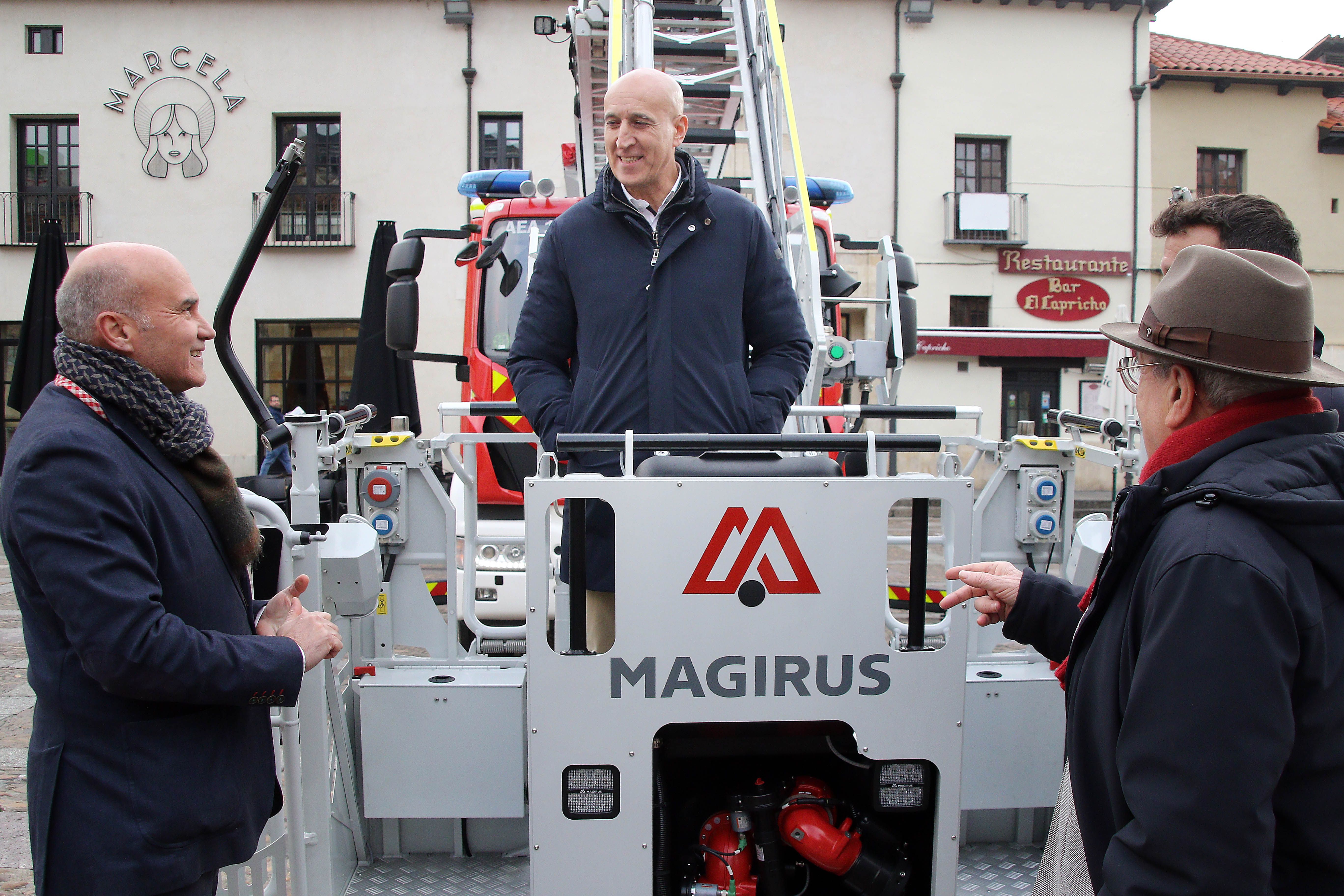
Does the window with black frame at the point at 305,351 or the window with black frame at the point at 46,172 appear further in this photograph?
the window with black frame at the point at 46,172

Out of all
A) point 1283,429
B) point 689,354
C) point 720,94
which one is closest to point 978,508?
point 689,354

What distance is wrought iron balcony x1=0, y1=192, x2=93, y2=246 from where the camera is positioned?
1745 cm

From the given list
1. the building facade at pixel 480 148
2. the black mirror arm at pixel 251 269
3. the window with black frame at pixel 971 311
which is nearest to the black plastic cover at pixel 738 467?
the black mirror arm at pixel 251 269

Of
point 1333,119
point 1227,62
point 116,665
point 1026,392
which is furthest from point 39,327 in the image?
point 1333,119

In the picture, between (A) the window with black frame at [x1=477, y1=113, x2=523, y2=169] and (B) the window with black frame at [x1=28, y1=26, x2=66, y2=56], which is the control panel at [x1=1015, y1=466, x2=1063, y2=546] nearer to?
(A) the window with black frame at [x1=477, y1=113, x2=523, y2=169]

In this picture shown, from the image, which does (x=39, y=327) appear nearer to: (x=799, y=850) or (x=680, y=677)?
(x=680, y=677)

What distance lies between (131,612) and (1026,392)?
18.6m

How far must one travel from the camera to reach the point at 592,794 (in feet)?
6.63

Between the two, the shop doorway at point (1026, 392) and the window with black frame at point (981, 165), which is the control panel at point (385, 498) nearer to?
the shop doorway at point (1026, 392)

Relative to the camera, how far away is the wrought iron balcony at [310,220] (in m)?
17.2

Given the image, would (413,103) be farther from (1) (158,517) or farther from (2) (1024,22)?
(1) (158,517)

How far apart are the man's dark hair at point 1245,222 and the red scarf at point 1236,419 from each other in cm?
107

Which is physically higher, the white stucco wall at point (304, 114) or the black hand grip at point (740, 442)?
the white stucco wall at point (304, 114)

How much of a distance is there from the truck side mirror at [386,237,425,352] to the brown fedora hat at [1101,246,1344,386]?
432cm
